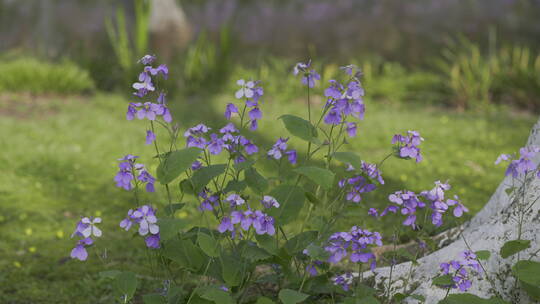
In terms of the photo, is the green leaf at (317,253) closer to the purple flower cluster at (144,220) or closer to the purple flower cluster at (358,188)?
the purple flower cluster at (358,188)

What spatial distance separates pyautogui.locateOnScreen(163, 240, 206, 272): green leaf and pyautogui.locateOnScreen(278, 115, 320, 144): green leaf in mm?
526

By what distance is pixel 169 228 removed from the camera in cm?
185

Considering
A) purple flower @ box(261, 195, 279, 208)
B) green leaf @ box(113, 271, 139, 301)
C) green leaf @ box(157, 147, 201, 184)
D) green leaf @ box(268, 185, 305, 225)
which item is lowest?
green leaf @ box(113, 271, 139, 301)

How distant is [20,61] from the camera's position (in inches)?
347

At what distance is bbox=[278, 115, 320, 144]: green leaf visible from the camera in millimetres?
1940

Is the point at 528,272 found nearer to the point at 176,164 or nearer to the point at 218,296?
the point at 218,296

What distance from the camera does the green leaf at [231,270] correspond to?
2000 millimetres

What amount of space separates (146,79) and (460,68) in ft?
23.3

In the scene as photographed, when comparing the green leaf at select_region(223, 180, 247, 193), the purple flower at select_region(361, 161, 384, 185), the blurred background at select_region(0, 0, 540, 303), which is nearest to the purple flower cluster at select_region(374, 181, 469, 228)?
the purple flower at select_region(361, 161, 384, 185)

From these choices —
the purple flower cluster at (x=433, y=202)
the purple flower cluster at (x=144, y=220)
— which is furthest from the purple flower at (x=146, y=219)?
the purple flower cluster at (x=433, y=202)

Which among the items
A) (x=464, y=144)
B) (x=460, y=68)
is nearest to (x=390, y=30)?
(x=460, y=68)

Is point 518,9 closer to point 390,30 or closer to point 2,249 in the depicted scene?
point 390,30

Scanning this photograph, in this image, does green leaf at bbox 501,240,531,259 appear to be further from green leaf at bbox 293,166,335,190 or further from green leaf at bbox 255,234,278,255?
green leaf at bbox 255,234,278,255

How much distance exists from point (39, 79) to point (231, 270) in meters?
7.34
